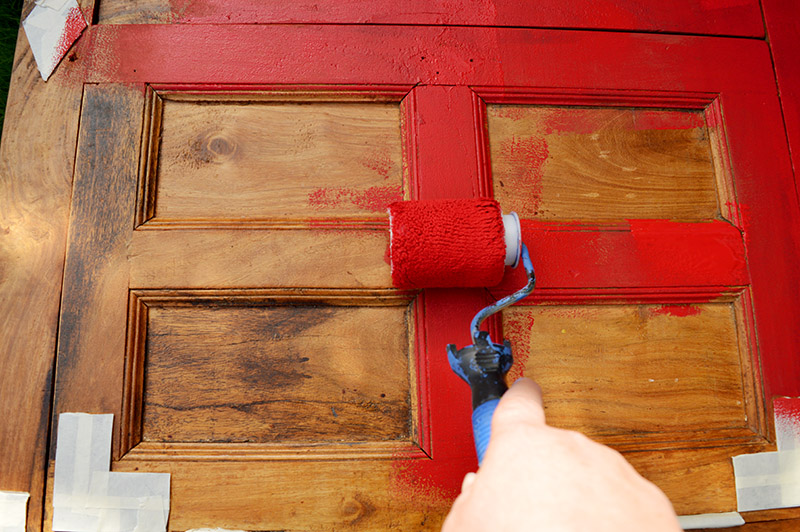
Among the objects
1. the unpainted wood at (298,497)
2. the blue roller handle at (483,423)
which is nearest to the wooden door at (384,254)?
the unpainted wood at (298,497)

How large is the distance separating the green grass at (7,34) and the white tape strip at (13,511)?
80cm

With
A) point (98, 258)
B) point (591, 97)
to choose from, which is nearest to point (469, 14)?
point (591, 97)

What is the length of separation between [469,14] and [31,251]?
0.83 m

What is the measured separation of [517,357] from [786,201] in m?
0.55

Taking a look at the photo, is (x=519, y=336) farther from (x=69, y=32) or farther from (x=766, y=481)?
(x=69, y=32)

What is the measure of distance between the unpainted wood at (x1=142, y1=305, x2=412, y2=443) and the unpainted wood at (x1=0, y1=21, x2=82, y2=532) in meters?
0.16

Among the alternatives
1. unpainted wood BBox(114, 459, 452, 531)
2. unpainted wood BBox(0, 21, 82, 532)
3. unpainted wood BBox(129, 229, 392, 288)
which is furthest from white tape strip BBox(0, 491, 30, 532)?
unpainted wood BBox(129, 229, 392, 288)

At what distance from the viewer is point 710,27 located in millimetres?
845

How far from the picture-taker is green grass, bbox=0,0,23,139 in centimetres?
97

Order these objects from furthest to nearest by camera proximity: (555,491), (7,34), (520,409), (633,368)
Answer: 1. (7,34)
2. (633,368)
3. (520,409)
4. (555,491)

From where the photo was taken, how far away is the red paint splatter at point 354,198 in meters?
0.77

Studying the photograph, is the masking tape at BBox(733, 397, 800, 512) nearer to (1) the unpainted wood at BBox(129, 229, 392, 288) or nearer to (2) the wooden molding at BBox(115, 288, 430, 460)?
(2) the wooden molding at BBox(115, 288, 430, 460)

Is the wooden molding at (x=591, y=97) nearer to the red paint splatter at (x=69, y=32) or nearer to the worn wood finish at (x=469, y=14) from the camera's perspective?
the worn wood finish at (x=469, y=14)

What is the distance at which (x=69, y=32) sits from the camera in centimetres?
80
